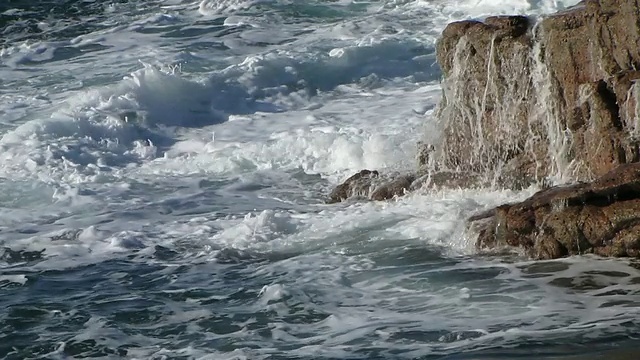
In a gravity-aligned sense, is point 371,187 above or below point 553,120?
below

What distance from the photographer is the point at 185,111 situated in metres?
14.8

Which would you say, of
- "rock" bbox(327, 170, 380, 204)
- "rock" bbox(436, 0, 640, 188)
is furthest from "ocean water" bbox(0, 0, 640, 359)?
"rock" bbox(436, 0, 640, 188)

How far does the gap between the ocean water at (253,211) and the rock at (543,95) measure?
16.5 inches

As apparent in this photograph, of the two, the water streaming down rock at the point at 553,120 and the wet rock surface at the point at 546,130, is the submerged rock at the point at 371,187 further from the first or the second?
the water streaming down rock at the point at 553,120

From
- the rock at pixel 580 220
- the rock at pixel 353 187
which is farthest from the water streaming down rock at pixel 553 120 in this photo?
the rock at pixel 353 187

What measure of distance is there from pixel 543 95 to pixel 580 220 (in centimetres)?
186

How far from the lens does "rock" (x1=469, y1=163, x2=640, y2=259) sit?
7656 mm

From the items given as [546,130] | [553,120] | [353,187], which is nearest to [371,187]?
[353,187]

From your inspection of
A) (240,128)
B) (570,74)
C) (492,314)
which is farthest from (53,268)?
(240,128)

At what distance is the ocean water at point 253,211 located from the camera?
714cm

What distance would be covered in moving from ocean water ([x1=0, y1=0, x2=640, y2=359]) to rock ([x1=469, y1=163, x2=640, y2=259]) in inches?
5.1

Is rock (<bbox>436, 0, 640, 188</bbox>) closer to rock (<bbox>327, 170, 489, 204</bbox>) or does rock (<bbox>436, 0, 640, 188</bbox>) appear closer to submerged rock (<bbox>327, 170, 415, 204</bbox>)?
rock (<bbox>327, 170, 489, 204</bbox>)

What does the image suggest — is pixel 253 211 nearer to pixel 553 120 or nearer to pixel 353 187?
pixel 353 187

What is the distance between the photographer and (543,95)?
9.38m
